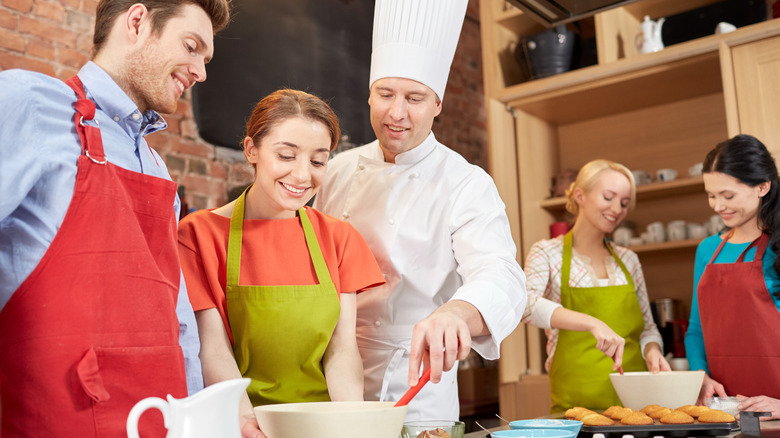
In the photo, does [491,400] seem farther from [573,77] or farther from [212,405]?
[212,405]

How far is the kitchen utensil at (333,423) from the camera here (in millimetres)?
839

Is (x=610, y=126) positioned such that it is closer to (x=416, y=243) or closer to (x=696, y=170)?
(x=696, y=170)

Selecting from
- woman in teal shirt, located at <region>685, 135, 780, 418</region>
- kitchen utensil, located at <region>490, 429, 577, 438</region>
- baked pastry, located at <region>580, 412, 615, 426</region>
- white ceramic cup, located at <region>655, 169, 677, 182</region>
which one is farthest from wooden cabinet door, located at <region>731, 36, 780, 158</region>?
kitchen utensil, located at <region>490, 429, 577, 438</region>

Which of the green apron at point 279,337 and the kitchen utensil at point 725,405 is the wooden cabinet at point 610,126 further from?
the green apron at point 279,337

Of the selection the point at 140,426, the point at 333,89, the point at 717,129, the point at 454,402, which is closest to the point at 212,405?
the point at 140,426

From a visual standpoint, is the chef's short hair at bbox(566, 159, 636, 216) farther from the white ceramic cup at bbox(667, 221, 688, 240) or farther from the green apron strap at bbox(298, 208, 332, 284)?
the green apron strap at bbox(298, 208, 332, 284)

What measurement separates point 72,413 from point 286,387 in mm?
506

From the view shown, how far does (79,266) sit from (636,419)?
111cm

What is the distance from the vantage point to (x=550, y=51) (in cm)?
351

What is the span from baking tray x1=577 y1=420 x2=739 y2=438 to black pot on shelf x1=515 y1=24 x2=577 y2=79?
7.93 feet

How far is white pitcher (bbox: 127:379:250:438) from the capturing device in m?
0.71

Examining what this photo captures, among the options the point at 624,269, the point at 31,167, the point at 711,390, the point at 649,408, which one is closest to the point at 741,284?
the point at 711,390

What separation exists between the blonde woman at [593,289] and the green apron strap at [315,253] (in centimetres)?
126

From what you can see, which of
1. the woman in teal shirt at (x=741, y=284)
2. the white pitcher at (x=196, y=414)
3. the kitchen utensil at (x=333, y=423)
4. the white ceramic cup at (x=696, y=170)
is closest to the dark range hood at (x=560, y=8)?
the woman in teal shirt at (x=741, y=284)
